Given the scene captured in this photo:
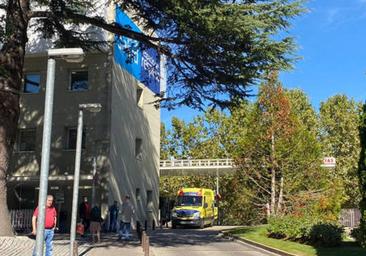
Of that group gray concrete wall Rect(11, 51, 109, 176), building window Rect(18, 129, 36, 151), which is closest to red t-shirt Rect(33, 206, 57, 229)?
gray concrete wall Rect(11, 51, 109, 176)

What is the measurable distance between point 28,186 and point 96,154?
4623 millimetres

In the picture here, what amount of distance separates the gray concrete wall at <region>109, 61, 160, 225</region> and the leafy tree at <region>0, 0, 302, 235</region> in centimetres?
788

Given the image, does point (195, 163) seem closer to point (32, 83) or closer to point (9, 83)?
point (32, 83)

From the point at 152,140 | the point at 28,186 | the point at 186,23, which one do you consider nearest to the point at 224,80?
the point at 186,23

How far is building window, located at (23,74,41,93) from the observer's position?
32.2 meters

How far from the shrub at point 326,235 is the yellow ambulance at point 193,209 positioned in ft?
60.8

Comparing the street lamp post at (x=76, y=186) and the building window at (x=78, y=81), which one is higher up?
the building window at (x=78, y=81)

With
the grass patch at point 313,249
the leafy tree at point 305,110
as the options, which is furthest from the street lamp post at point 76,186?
the leafy tree at point 305,110

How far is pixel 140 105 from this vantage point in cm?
3762

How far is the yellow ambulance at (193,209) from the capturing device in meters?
37.6

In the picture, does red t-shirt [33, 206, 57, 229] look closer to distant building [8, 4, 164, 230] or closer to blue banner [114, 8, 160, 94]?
distant building [8, 4, 164, 230]

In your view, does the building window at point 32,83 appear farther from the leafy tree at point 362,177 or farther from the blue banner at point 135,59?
the leafy tree at point 362,177

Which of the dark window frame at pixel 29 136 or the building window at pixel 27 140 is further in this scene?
the building window at pixel 27 140

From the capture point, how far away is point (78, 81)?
3181 centimetres
